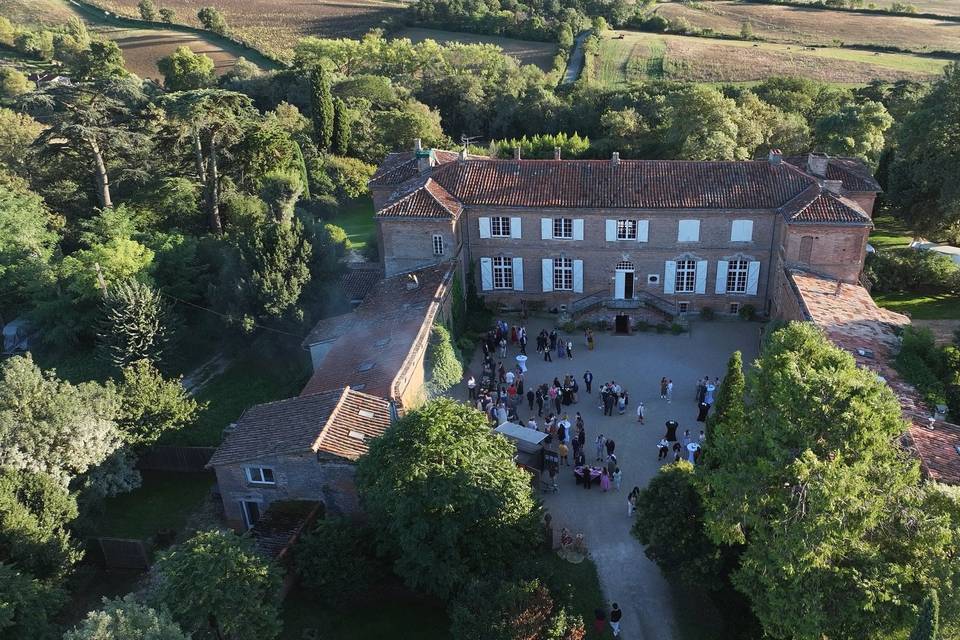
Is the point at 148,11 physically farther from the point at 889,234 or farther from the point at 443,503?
the point at 443,503

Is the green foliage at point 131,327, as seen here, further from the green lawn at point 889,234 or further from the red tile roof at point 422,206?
the green lawn at point 889,234

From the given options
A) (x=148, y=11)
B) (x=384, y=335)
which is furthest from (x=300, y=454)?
(x=148, y=11)

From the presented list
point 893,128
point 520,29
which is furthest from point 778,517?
point 520,29

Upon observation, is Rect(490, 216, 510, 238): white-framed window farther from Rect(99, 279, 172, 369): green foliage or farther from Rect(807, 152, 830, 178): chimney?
Rect(99, 279, 172, 369): green foliage

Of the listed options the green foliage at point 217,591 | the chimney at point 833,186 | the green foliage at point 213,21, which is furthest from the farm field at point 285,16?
the green foliage at point 217,591

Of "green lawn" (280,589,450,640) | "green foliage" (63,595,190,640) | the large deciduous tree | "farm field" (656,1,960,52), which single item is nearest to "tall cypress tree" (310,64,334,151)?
the large deciduous tree

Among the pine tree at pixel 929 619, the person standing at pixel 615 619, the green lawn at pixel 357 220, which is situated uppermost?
the pine tree at pixel 929 619

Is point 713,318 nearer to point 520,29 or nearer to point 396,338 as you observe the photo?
point 396,338

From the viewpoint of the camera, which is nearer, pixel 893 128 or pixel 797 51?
pixel 893 128
